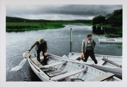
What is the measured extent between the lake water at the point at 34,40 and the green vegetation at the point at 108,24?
207mm

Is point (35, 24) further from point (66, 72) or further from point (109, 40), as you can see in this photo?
point (109, 40)

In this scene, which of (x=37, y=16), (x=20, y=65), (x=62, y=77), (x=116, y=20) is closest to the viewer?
(x=62, y=77)

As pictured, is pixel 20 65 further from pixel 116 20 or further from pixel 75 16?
pixel 116 20

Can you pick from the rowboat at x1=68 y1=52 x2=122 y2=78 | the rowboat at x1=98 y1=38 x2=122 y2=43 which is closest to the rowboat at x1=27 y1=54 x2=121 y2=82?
the rowboat at x1=68 y1=52 x2=122 y2=78

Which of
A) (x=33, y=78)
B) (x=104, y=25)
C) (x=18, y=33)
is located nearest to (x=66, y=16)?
(x=104, y=25)

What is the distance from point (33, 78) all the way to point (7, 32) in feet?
4.76

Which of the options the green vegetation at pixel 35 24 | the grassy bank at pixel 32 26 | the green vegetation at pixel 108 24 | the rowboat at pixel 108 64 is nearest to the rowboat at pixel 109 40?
the green vegetation at pixel 108 24

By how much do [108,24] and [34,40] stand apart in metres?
2.21

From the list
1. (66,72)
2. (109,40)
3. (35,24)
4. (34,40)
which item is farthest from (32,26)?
(109,40)

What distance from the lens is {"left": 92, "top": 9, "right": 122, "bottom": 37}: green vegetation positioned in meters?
3.70

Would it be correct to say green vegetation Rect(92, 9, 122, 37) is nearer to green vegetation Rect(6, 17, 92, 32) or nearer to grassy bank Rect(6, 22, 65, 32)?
green vegetation Rect(6, 17, 92, 32)

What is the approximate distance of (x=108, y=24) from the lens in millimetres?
3988

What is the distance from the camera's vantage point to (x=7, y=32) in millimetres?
3643

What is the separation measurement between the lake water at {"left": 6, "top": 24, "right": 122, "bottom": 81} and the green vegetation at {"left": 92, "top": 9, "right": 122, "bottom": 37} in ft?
0.68
